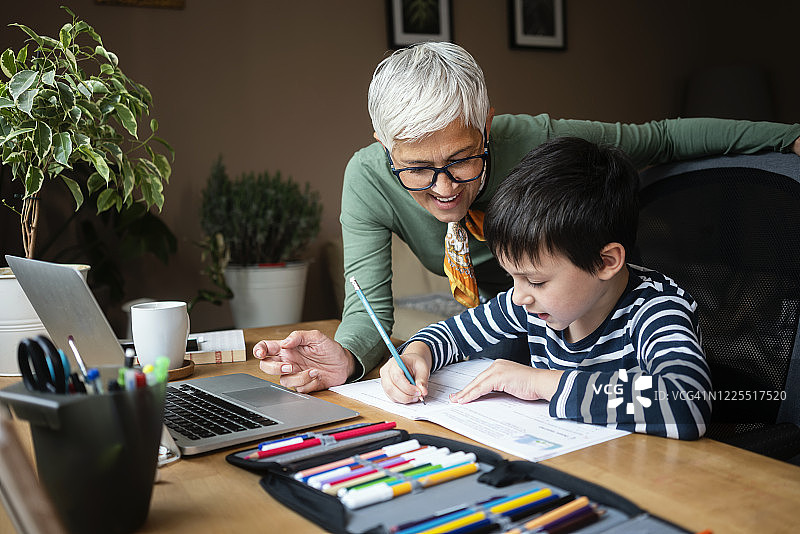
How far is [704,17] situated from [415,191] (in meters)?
4.14

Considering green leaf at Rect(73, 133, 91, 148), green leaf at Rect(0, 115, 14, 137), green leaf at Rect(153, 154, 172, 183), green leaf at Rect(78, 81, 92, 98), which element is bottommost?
green leaf at Rect(153, 154, 172, 183)

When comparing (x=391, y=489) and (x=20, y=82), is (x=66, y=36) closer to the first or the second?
(x=20, y=82)

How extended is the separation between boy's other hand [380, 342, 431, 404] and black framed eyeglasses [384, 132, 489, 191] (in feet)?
0.95

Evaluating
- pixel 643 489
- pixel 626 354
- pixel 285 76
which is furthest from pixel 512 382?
pixel 285 76

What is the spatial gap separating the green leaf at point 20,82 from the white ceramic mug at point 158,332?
391mm

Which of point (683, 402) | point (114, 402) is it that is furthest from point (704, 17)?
point (114, 402)

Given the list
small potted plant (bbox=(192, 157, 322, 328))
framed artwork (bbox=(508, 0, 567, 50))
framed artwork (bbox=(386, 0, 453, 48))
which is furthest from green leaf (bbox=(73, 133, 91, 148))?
framed artwork (bbox=(508, 0, 567, 50))

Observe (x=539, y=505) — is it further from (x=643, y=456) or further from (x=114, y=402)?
(x=114, y=402)

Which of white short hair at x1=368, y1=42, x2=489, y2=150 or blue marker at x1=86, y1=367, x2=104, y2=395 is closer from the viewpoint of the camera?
blue marker at x1=86, y1=367, x2=104, y2=395

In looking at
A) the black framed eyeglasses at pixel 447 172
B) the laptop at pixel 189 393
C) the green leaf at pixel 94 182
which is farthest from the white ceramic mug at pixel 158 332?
the black framed eyeglasses at pixel 447 172

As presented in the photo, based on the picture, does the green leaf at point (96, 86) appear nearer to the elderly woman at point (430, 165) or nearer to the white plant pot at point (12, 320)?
the white plant pot at point (12, 320)

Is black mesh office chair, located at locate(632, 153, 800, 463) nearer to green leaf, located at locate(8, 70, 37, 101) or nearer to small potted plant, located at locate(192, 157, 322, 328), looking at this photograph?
Answer: green leaf, located at locate(8, 70, 37, 101)

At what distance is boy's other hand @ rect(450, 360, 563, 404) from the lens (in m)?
0.91

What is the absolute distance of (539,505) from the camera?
Answer: 584 mm
